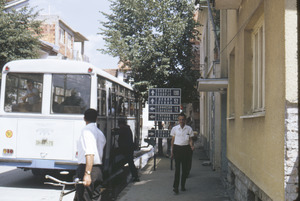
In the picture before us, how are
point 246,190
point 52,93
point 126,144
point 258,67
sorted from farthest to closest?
point 126,144 → point 52,93 → point 246,190 → point 258,67

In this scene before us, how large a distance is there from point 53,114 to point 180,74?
1066 cm

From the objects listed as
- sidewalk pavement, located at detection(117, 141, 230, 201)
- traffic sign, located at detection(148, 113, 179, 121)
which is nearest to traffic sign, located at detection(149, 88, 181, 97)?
traffic sign, located at detection(148, 113, 179, 121)

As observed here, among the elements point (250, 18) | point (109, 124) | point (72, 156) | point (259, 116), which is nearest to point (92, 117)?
point (259, 116)

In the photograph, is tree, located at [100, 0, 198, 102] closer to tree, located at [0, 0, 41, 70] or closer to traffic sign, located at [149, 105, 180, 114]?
traffic sign, located at [149, 105, 180, 114]

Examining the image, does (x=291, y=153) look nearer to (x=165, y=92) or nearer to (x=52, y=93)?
(x=52, y=93)

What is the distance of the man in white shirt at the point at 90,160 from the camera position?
17.8 ft

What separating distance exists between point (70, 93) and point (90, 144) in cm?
506

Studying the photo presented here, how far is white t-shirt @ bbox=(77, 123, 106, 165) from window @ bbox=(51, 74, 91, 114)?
466cm

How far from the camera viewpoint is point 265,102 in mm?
5586

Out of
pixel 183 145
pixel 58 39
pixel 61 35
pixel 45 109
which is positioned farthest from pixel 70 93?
pixel 61 35

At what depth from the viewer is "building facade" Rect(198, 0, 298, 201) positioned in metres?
4.40

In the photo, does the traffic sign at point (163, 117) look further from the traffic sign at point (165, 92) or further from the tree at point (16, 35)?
the tree at point (16, 35)

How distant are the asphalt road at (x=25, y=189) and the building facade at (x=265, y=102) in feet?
14.0

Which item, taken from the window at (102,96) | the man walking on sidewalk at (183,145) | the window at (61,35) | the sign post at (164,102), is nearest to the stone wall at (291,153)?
the man walking on sidewalk at (183,145)
